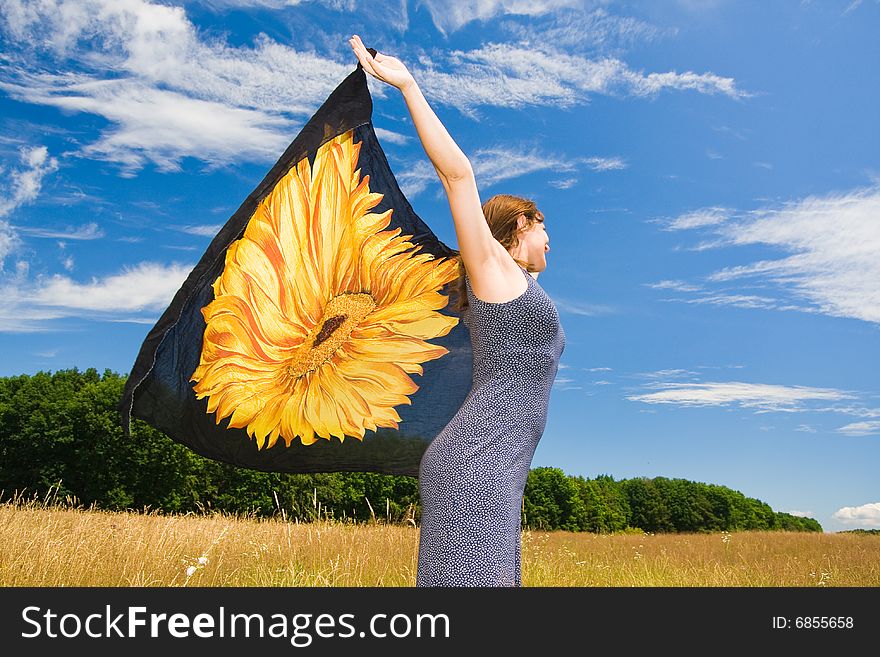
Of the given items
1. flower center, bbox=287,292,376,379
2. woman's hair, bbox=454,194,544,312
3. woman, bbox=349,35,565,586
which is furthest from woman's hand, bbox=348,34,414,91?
flower center, bbox=287,292,376,379

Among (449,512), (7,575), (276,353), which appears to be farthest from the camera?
(7,575)

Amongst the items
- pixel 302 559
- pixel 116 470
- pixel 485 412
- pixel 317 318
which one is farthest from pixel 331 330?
pixel 116 470

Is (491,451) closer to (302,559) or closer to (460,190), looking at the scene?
(460,190)

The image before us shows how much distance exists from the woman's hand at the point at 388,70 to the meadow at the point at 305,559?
161 inches

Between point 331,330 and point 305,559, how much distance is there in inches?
175

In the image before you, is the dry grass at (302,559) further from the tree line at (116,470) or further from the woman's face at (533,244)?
the tree line at (116,470)

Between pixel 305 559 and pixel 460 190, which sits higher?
pixel 460 190

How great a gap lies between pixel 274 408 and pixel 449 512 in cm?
172

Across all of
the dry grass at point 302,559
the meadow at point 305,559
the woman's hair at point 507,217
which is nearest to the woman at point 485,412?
the woman's hair at point 507,217

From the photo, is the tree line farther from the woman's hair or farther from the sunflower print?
the woman's hair

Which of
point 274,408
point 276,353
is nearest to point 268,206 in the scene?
point 276,353

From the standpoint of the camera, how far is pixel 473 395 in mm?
2463

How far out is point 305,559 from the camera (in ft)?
24.8
